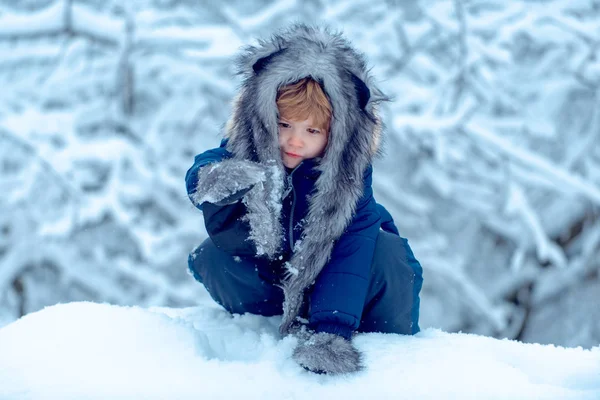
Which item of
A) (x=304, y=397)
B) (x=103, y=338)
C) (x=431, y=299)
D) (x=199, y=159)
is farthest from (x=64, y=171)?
(x=431, y=299)

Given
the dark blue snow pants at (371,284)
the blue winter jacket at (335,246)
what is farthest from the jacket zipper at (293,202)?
the dark blue snow pants at (371,284)

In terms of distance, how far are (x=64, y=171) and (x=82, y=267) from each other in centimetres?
120

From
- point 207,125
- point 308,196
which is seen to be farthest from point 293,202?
point 207,125

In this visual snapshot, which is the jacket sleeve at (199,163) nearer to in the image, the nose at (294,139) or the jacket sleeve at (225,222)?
the jacket sleeve at (225,222)

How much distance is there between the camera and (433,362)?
133 centimetres

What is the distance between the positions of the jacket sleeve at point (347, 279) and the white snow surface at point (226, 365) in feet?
0.27

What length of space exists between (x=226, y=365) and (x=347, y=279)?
1.33 ft

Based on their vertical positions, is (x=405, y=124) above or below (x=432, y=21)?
below

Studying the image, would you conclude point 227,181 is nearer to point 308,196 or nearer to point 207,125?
point 308,196

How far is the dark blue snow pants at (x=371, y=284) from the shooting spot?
1617 mm

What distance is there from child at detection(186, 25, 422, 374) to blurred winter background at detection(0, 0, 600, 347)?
2.21 meters

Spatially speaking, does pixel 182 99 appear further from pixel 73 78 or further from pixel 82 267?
pixel 82 267

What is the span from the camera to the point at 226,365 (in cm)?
126

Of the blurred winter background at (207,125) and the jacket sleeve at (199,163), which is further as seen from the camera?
the blurred winter background at (207,125)
